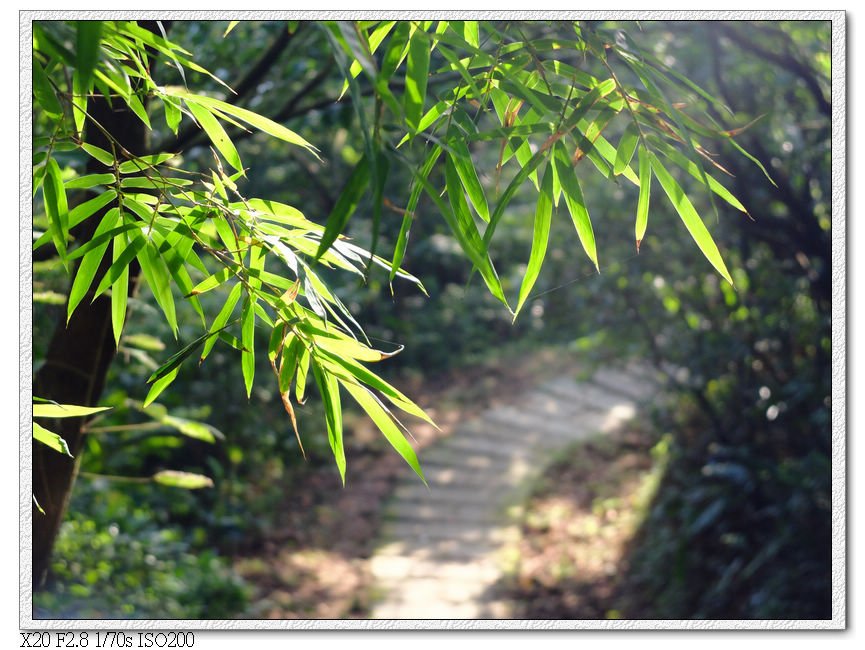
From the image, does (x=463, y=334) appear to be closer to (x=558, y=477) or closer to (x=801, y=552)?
(x=558, y=477)

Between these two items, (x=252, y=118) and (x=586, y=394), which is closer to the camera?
(x=252, y=118)

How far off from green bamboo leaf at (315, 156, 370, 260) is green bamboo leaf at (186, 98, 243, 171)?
0.37m

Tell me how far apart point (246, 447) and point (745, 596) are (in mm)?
2474

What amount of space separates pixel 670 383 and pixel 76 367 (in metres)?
2.61

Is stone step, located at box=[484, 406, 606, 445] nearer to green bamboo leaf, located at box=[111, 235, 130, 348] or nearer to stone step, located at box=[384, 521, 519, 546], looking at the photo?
stone step, located at box=[384, 521, 519, 546]

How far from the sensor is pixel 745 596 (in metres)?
2.62

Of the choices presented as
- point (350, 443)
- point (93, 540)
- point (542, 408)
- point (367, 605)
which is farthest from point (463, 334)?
point (93, 540)

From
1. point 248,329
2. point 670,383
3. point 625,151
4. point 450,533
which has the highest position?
point 625,151

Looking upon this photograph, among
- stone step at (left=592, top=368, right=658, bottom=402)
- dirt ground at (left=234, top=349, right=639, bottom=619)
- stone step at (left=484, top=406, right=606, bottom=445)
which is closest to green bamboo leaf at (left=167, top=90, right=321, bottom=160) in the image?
dirt ground at (left=234, top=349, right=639, bottom=619)

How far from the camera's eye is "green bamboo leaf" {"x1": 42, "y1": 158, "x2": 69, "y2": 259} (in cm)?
88

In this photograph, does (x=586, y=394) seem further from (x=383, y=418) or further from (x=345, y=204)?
(x=345, y=204)

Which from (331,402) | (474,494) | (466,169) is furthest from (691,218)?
(474,494)

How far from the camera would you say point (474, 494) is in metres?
4.30

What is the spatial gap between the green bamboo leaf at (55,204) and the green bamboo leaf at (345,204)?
1.50 ft
